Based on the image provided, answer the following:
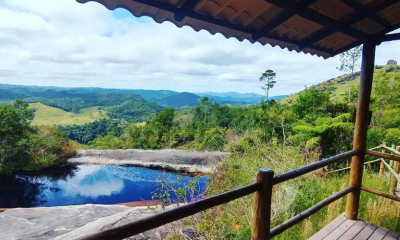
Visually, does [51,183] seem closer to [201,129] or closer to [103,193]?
[103,193]

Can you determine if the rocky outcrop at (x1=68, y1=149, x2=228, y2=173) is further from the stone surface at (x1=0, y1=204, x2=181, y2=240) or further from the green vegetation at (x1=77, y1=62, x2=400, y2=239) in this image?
the stone surface at (x1=0, y1=204, x2=181, y2=240)

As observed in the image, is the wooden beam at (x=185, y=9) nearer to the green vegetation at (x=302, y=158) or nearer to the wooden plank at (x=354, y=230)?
the wooden plank at (x=354, y=230)

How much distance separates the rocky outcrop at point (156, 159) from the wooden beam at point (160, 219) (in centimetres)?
917

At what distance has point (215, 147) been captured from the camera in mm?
12445

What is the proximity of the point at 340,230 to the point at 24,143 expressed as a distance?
41.0ft

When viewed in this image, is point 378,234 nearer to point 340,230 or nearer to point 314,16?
point 340,230

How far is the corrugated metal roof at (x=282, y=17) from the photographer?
1458 mm

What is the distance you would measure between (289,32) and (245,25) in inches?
19.2

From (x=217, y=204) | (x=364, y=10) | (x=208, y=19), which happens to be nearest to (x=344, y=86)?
(x=364, y=10)

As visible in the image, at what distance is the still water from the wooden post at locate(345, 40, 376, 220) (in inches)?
238

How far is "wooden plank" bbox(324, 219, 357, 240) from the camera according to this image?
2295mm

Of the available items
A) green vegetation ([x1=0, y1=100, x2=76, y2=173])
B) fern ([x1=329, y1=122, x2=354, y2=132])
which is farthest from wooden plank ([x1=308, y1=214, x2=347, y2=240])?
green vegetation ([x1=0, y1=100, x2=76, y2=173])

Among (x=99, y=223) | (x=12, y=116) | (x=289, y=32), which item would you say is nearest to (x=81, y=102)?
(x=12, y=116)

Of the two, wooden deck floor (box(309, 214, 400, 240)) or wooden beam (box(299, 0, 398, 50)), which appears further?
wooden deck floor (box(309, 214, 400, 240))
